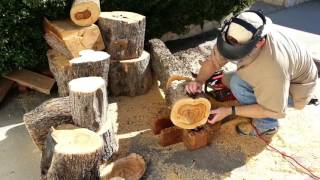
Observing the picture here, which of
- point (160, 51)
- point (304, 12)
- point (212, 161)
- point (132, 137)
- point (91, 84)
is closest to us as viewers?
point (91, 84)

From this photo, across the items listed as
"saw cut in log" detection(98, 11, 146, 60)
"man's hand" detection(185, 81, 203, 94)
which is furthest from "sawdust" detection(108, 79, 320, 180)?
"saw cut in log" detection(98, 11, 146, 60)

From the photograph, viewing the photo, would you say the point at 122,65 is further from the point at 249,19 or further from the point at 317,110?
the point at 317,110

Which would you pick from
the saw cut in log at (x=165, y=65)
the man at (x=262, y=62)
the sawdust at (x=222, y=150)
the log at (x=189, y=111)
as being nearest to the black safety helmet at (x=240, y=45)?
the man at (x=262, y=62)

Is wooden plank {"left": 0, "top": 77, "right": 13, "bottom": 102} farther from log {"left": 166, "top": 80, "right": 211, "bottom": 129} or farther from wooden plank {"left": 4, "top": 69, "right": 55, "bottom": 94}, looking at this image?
log {"left": 166, "top": 80, "right": 211, "bottom": 129}

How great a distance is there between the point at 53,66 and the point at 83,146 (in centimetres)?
124

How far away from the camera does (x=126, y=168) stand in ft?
10.6

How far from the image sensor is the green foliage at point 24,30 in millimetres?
3680

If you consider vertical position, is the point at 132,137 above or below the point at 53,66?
below

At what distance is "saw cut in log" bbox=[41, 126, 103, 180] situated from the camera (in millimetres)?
2756

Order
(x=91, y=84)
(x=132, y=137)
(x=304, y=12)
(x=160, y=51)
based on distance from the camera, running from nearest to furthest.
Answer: (x=91, y=84) < (x=132, y=137) < (x=160, y=51) < (x=304, y=12)

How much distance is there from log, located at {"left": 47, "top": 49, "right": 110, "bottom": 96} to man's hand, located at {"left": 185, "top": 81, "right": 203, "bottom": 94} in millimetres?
768

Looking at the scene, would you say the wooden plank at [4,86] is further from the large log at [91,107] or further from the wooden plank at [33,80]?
the large log at [91,107]

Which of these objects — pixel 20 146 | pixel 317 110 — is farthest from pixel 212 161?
pixel 20 146

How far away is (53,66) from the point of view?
3.80m
